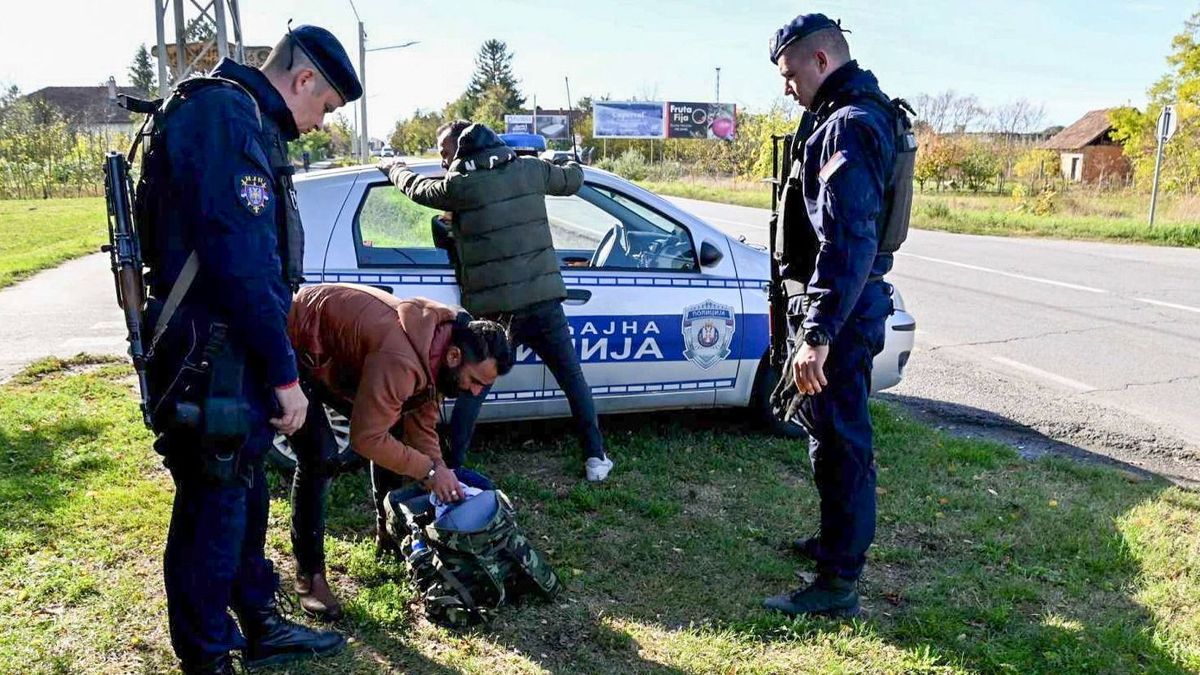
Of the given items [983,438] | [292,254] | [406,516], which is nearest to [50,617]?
[406,516]

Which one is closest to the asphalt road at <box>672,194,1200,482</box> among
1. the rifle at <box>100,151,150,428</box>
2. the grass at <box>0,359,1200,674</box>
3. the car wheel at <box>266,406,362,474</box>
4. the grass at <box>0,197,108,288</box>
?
the grass at <box>0,359,1200,674</box>

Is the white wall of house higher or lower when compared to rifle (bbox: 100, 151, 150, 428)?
higher

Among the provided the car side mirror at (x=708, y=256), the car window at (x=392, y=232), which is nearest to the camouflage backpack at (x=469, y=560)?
the car window at (x=392, y=232)

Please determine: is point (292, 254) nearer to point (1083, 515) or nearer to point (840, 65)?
point (840, 65)

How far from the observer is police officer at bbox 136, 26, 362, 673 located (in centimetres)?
222

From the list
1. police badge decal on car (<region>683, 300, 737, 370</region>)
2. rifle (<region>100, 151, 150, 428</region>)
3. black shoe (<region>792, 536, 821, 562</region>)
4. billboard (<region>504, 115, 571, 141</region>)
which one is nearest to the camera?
rifle (<region>100, 151, 150, 428</region>)

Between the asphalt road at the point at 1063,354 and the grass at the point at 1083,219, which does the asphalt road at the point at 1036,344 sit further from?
the grass at the point at 1083,219

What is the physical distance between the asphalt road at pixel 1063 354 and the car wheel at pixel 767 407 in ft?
4.14

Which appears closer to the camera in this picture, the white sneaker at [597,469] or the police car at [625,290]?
the police car at [625,290]

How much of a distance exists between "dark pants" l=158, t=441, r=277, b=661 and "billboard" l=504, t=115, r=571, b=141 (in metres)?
55.4

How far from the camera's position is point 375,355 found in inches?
110

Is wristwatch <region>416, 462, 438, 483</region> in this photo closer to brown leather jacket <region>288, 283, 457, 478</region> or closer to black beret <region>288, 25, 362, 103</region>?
brown leather jacket <region>288, 283, 457, 478</region>

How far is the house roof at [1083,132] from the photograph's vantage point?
5197 centimetres

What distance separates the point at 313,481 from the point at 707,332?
232 centimetres
